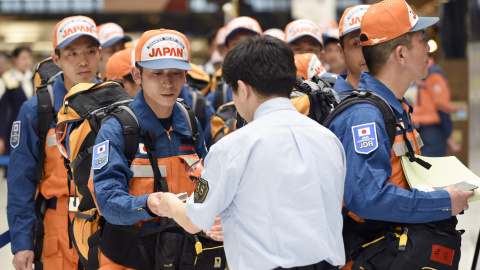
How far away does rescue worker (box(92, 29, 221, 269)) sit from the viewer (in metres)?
3.11

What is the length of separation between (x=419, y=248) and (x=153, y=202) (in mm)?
1092

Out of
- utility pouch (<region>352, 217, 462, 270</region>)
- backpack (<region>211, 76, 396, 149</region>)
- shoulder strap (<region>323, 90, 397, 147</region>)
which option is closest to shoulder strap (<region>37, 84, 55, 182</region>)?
backpack (<region>211, 76, 396, 149</region>)

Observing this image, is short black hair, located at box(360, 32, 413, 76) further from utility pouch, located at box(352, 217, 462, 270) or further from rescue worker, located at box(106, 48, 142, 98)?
rescue worker, located at box(106, 48, 142, 98)

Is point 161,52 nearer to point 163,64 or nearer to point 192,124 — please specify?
point 163,64

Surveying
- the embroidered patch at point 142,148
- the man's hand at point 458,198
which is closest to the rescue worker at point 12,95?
the embroidered patch at point 142,148

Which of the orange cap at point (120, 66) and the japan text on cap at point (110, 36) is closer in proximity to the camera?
the orange cap at point (120, 66)

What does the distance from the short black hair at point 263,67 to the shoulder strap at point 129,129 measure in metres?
0.91

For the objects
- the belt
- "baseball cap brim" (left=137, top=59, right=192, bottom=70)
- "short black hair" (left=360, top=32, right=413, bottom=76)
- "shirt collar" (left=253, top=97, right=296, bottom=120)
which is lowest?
the belt

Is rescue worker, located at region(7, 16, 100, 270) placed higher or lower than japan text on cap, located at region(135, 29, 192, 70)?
lower

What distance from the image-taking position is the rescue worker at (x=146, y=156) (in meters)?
3.11

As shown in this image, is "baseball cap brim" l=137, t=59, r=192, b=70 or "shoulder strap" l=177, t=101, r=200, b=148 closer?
"baseball cap brim" l=137, t=59, r=192, b=70

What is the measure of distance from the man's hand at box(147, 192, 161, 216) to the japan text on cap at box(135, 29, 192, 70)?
2.43 feet

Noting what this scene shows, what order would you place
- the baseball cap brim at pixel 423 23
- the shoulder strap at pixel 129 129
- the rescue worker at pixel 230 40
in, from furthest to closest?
the rescue worker at pixel 230 40, the shoulder strap at pixel 129 129, the baseball cap brim at pixel 423 23

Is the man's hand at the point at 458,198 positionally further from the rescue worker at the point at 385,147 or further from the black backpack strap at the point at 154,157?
the black backpack strap at the point at 154,157
